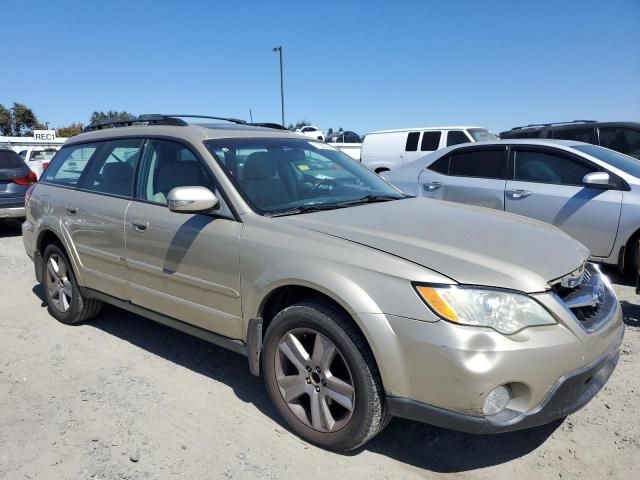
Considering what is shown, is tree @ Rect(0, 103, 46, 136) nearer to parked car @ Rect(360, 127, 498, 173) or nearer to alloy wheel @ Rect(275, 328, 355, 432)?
parked car @ Rect(360, 127, 498, 173)

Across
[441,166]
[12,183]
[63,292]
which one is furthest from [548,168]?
[12,183]

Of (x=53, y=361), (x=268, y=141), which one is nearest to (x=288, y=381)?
(x=268, y=141)

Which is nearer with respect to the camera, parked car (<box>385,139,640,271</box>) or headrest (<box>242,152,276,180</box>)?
headrest (<box>242,152,276,180</box>)

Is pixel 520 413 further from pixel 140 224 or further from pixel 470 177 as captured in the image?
pixel 470 177

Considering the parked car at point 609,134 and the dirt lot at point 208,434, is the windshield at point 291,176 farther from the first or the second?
the parked car at point 609,134

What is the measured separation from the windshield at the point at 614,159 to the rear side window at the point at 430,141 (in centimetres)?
719

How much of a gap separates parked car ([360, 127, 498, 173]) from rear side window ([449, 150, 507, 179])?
246 inches

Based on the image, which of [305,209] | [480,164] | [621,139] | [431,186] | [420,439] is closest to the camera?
[420,439]

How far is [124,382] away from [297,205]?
5.66 feet

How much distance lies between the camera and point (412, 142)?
537 inches

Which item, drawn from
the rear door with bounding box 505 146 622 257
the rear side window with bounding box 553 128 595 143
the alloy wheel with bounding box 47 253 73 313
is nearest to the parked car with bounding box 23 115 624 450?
Result: the alloy wheel with bounding box 47 253 73 313

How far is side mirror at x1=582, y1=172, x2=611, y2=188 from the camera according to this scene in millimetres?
5383

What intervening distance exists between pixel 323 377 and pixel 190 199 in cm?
124

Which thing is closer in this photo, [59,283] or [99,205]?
[99,205]
